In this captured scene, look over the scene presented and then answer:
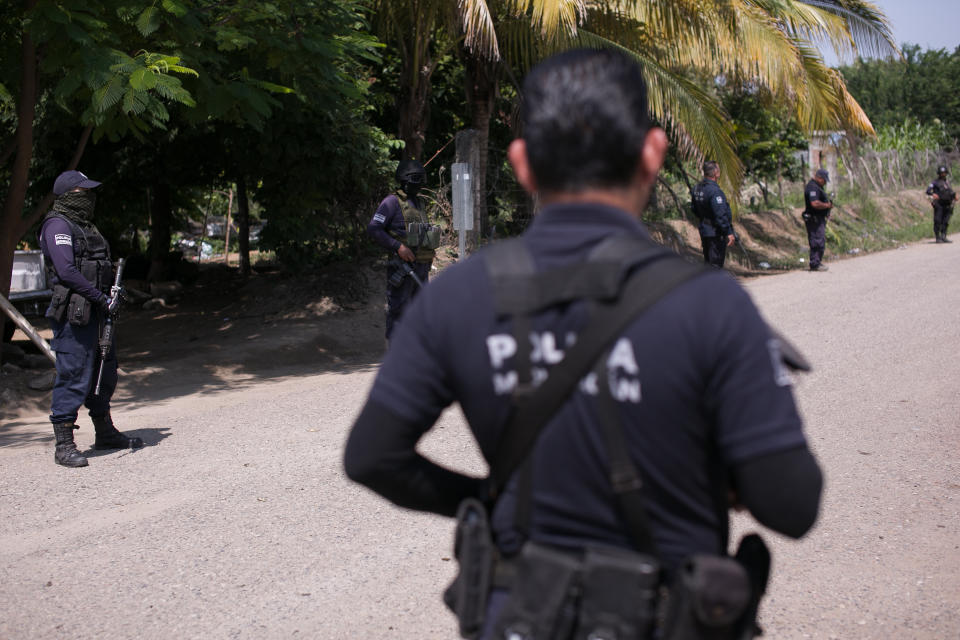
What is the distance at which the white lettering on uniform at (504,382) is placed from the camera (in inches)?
57.6

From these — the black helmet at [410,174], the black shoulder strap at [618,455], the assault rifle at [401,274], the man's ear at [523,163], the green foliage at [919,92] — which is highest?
the green foliage at [919,92]

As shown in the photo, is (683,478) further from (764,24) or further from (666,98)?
(764,24)

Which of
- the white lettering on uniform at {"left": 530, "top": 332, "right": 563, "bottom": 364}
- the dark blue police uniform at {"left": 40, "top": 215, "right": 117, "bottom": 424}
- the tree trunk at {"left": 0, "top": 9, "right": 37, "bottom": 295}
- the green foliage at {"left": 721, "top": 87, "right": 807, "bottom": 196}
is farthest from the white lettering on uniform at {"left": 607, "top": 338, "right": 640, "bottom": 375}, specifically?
the green foliage at {"left": 721, "top": 87, "right": 807, "bottom": 196}

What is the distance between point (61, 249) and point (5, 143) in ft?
18.8

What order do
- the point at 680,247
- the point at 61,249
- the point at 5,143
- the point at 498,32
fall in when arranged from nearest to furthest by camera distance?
the point at 61,249, the point at 5,143, the point at 498,32, the point at 680,247

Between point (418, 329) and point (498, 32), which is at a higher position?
point (498, 32)

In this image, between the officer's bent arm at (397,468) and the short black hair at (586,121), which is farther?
the officer's bent arm at (397,468)

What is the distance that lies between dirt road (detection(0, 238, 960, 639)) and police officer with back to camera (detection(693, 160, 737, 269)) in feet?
13.3

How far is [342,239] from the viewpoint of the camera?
42.5ft

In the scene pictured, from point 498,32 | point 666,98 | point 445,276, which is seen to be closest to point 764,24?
point 666,98

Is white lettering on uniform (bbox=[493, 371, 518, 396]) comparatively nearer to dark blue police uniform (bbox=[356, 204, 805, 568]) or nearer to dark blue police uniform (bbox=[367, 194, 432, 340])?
dark blue police uniform (bbox=[356, 204, 805, 568])

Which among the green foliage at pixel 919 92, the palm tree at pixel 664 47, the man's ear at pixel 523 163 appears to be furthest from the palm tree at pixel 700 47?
the green foliage at pixel 919 92

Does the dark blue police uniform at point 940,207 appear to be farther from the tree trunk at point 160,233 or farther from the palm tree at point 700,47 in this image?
the tree trunk at point 160,233

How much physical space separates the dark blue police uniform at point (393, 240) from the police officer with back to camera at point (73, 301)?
279 cm
